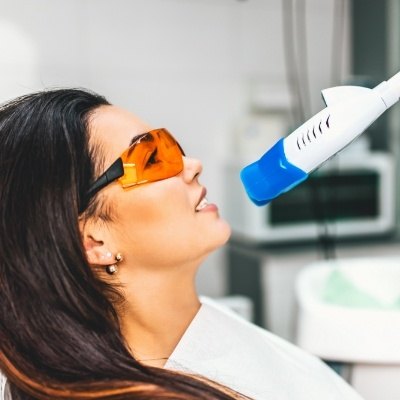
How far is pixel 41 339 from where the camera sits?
2.76ft

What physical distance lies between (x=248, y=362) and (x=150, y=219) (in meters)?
0.31

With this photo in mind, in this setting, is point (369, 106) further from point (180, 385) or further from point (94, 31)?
point (94, 31)

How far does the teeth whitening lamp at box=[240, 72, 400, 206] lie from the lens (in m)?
0.89

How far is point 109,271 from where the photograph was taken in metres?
A: 0.99

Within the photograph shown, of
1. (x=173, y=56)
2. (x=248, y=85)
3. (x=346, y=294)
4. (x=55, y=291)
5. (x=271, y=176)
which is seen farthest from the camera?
(x=248, y=85)

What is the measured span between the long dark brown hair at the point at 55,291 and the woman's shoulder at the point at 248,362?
168 millimetres

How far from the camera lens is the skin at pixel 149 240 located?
3.19 ft

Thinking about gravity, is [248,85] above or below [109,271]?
above

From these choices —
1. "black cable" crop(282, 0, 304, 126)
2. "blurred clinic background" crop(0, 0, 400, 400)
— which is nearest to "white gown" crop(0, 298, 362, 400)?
"blurred clinic background" crop(0, 0, 400, 400)

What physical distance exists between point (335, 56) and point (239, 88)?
0.45 m

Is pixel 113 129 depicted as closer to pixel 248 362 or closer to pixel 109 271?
pixel 109 271

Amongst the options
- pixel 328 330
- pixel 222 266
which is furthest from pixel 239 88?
pixel 328 330

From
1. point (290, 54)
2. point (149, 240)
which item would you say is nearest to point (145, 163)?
point (149, 240)

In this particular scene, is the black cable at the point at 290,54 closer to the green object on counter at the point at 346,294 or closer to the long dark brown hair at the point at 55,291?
the green object on counter at the point at 346,294
